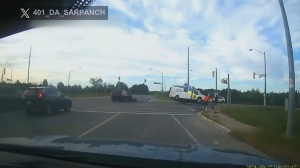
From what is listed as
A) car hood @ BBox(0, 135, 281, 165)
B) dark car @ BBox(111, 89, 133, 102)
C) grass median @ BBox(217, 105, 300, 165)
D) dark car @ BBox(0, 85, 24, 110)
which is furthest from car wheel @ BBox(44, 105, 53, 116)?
dark car @ BBox(111, 89, 133, 102)

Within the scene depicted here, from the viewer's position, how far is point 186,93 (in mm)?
51781

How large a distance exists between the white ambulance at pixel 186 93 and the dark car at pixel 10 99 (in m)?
33.4

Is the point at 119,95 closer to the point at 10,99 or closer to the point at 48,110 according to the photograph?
the point at 10,99

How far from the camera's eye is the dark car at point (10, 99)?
1852cm

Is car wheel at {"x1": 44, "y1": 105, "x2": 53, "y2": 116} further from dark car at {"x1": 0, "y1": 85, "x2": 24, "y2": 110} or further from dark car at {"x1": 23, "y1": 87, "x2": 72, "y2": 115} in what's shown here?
dark car at {"x1": 0, "y1": 85, "x2": 24, "y2": 110}

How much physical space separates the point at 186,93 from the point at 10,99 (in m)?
35.4

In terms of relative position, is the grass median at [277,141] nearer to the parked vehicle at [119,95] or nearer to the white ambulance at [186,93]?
the parked vehicle at [119,95]

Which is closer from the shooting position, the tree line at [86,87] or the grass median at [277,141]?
the grass median at [277,141]

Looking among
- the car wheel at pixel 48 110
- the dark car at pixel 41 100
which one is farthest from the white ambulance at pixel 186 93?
the car wheel at pixel 48 110

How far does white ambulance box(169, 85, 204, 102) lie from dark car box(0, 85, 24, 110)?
3345cm

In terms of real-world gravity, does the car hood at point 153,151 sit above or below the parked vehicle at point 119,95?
below

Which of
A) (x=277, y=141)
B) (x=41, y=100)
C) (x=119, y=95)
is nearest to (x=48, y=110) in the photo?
(x=41, y=100)

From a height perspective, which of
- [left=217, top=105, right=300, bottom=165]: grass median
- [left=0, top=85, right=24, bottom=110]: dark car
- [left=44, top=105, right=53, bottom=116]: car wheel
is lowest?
[left=217, top=105, right=300, bottom=165]: grass median

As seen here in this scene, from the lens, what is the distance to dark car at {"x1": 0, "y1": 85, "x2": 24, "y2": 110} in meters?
18.5
